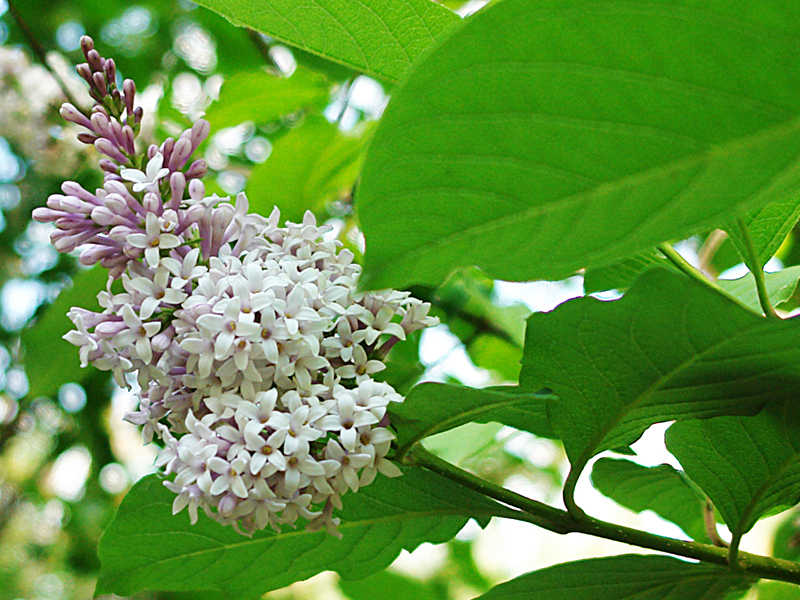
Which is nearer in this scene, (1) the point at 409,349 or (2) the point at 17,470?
(1) the point at 409,349

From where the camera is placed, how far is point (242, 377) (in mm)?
521

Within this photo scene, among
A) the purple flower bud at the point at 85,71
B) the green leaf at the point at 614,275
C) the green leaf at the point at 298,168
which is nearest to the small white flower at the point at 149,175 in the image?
the purple flower bud at the point at 85,71

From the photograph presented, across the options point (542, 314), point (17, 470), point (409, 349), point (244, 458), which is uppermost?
point (542, 314)

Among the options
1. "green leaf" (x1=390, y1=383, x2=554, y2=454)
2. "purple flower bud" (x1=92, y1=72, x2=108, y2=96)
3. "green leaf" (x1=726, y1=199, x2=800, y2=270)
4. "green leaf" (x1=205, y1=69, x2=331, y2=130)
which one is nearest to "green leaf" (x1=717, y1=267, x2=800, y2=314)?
"green leaf" (x1=726, y1=199, x2=800, y2=270)

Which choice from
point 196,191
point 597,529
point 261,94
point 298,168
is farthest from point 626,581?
point 261,94

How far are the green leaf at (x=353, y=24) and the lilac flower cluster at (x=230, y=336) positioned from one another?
0.11 meters

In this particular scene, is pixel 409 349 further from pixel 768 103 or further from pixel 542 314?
pixel 768 103

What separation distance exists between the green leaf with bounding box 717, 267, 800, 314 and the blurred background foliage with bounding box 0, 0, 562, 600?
0.33 meters

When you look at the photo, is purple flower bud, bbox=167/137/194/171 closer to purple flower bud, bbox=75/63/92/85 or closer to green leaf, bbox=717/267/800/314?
purple flower bud, bbox=75/63/92/85

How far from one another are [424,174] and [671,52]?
0.13 meters

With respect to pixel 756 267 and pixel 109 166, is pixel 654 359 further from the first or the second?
pixel 109 166

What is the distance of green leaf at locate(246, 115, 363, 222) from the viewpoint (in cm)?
126

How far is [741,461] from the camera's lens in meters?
0.58

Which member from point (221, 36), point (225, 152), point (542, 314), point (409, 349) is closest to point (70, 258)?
point (225, 152)
